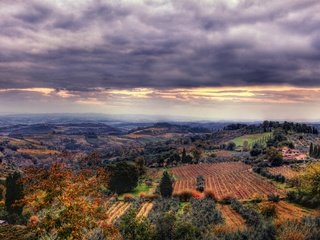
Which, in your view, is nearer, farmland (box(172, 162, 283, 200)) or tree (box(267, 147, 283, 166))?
farmland (box(172, 162, 283, 200))

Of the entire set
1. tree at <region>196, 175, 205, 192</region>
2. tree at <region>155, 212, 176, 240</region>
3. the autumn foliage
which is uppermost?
the autumn foliage

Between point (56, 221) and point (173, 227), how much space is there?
34.0 metres

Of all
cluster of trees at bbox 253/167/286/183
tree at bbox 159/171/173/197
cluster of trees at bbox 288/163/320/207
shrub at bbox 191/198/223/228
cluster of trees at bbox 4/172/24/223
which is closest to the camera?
shrub at bbox 191/198/223/228

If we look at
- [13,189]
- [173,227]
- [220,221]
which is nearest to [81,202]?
[173,227]

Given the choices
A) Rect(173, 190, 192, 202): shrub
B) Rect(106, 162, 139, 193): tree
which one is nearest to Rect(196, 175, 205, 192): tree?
Rect(173, 190, 192, 202): shrub

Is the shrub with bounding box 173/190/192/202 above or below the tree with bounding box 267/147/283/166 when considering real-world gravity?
below

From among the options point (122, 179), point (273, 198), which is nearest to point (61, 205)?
point (273, 198)

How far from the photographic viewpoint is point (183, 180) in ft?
495

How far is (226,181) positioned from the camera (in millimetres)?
141875

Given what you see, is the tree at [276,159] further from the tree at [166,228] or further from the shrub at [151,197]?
the tree at [166,228]

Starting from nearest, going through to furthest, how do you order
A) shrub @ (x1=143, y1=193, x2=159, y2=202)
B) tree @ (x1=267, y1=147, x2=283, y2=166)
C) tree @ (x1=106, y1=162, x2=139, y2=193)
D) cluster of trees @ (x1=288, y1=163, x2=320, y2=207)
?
cluster of trees @ (x1=288, y1=163, x2=320, y2=207) < shrub @ (x1=143, y1=193, x2=159, y2=202) < tree @ (x1=106, y1=162, x2=139, y2=193) < tree @ (x1=267, y1=147, x2=283, y2=166)

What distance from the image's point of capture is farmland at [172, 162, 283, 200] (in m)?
115

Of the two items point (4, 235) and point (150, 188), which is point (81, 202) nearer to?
point (4, 235)

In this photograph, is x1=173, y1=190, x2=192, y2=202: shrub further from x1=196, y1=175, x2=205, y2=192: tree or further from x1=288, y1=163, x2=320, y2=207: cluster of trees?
x1=288, y1=163, x2=320, y2=207: cluster of trees
